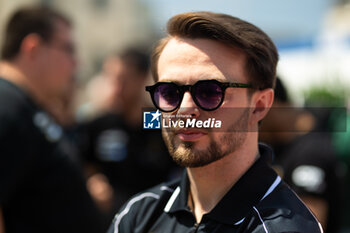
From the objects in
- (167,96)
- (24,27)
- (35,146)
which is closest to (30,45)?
(24,27)

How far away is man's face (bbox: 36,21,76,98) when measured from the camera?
2834mm

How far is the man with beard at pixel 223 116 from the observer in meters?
1.22

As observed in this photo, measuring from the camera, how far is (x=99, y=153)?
157 inches

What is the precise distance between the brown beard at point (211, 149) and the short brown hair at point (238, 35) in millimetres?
133

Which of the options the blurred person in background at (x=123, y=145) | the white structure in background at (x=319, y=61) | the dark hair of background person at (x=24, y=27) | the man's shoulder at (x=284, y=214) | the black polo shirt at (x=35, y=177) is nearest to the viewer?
the man's shoulder at (x=284, y=214)

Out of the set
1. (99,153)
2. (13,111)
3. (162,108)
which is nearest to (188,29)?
(162,108)

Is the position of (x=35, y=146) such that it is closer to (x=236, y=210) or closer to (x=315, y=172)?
(x=236, y=210)

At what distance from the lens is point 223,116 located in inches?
48.9

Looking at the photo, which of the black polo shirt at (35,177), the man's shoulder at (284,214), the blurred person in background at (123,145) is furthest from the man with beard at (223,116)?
the blurred person in background at (123,145)

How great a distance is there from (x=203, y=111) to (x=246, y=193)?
324 mm

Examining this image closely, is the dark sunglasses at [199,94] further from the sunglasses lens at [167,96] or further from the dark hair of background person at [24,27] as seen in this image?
the dark hair of background person at [24,27]

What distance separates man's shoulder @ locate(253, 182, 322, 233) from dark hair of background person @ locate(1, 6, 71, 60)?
2085 mm

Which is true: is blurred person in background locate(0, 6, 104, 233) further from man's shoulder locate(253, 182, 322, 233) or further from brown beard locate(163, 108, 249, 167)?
man's shoulder locate(253, 182, 322, 233)

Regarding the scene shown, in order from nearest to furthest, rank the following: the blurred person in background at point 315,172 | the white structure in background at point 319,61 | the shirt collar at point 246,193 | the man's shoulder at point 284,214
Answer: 1. the man's shoulder at point 284,214
2. the shirt collar at point 246,193
3. the blurred person in background at point 315,172
4. the white structure in background at point 319,61
